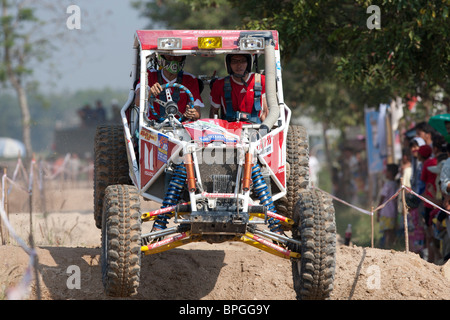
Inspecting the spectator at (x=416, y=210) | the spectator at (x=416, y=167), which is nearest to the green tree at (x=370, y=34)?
the spectator at (x=416, y=167)

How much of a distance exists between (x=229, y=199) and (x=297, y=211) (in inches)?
29.0

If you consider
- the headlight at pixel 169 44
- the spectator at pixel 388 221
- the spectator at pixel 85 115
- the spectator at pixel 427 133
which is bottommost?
the spectator at pixel 85 115

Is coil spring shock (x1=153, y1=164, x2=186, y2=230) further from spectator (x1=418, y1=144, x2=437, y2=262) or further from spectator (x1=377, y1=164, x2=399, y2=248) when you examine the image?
spectator (x1=377, y1=164, x2=399, y2=248)

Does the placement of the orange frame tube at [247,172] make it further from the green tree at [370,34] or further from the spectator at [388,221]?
the spectator at [388,221]

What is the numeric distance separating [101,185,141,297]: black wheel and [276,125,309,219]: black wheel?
2.35m

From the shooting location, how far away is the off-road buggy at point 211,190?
714cm

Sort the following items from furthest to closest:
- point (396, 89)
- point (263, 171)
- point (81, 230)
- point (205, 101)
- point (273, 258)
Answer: point (396, 89) → point (81, 230) → point (273, 258) → point (205, 101) → point (263, 171)

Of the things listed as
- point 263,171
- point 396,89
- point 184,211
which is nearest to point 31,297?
point 184,211

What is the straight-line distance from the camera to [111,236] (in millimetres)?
7137

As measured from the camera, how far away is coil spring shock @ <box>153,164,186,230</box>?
759 centimetres

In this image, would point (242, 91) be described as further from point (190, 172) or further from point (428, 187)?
point (428, 187)

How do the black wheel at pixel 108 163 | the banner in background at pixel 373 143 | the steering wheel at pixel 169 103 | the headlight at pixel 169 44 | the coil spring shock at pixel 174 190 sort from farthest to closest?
the banner in background at pixel 373 143 < the black wheel at pixel 108 163 < the headlight at pixel 169 44 < the steering wheel at pixel 169 103 < the coil spring shock at pixel 174 190

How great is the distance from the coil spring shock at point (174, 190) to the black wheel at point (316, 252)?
3.94 feet
